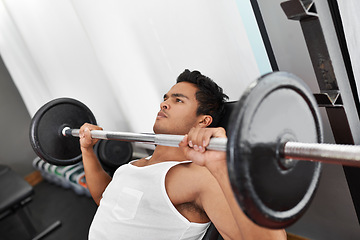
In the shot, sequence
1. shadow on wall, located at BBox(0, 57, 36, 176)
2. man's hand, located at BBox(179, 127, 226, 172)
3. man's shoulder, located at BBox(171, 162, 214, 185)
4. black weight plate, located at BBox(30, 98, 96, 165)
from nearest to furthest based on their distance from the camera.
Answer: man's hand, located at BBox(179, 127, 226, 172)
man's shoulder, located at BBox(171, 162, 214, 185)
black weight plate, located at BBox(30, 98, 96, 165)
shadow on wall, located at BBox(0, 57, 36, 176)

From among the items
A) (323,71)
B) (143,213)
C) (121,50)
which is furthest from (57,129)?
(323,71)

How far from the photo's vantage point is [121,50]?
179cm

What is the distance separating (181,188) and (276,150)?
480mm

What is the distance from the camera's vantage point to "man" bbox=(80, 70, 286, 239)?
76 centimetres

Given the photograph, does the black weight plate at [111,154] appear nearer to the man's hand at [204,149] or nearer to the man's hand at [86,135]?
the man's hand at [86,135]

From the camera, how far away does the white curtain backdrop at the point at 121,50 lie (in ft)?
4.33

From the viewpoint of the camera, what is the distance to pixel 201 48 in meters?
1.42

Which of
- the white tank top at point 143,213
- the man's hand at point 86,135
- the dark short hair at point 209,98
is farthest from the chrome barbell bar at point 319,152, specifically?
the man's hand at point 86,135

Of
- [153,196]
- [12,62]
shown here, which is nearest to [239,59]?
[153,196]

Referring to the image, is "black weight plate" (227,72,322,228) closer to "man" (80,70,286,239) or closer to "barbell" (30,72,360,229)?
"barbell" (30,72,360,229)

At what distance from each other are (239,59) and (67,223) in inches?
70.3

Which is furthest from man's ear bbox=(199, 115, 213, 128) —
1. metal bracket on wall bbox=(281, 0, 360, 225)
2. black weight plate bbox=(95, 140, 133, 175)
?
black weight plate bbox=(95, 140, 133, 175)

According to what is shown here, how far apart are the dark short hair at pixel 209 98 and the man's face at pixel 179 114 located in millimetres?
21

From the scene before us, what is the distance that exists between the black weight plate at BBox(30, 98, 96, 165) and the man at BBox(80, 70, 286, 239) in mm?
184
